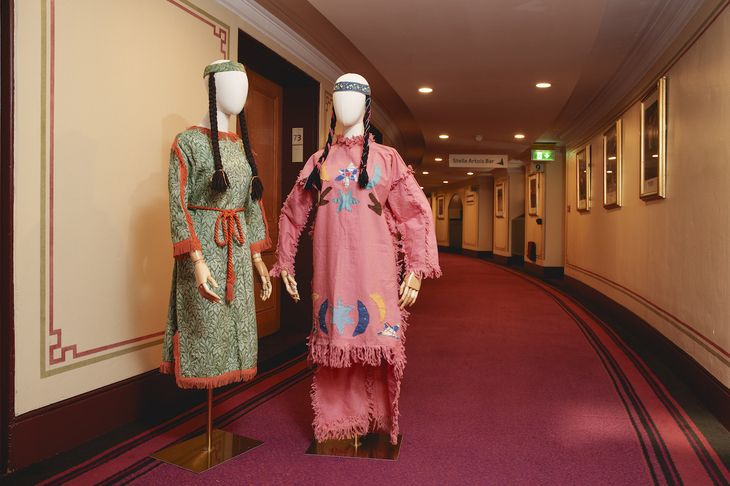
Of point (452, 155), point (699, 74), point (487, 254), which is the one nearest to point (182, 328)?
point (699, 74)

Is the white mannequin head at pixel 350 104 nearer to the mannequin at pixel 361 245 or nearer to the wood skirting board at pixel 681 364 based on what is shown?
the mannequin at pixel 361 245

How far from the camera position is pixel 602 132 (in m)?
6.18

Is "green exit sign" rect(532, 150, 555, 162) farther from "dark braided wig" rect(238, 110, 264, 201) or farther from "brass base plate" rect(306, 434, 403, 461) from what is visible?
"dark braided wig" rect(238, 110, 264, 201)

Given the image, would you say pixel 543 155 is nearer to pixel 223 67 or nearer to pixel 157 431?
pixel 223 67

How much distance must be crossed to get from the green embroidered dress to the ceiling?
188 cm

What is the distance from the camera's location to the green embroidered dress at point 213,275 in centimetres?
177

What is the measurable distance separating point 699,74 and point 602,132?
3281 mm

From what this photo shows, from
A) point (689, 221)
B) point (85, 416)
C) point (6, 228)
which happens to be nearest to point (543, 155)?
point (689, 221)

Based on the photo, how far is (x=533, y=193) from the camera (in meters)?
10.5

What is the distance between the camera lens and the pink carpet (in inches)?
72.7

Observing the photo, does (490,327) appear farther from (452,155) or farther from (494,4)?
(452,155)

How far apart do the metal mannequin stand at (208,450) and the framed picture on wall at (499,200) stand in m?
12.2

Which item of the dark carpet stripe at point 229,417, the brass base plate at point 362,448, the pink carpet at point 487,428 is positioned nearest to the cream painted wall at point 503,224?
the pink carpet at point 487,428

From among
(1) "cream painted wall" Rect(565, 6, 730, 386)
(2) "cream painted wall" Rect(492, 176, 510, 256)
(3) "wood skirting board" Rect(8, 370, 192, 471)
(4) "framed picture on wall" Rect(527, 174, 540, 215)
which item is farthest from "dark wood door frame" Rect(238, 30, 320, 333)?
(2) "cream painted wall" Rect(492, 176, 510, 256)
